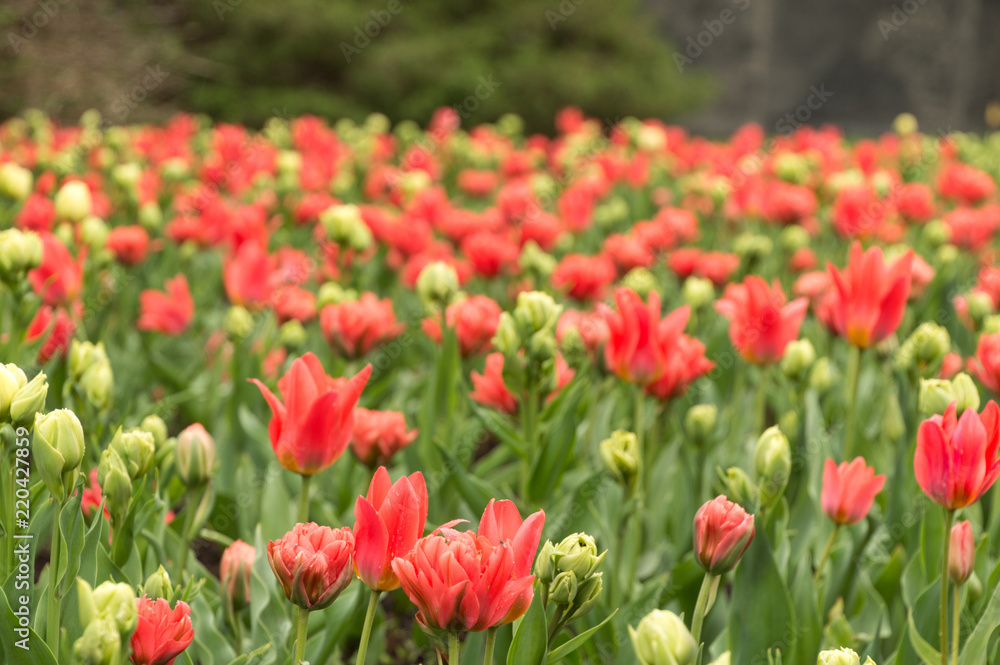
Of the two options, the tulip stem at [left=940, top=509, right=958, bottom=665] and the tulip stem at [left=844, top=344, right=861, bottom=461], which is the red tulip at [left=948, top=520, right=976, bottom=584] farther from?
the tulip stem at [left=844, top=344, right=861, bottom=461]

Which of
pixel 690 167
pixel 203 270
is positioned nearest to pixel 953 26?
pixel 690 167

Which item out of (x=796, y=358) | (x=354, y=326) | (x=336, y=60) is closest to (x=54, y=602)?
(x=354, y=326)

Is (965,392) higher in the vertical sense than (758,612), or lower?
higher

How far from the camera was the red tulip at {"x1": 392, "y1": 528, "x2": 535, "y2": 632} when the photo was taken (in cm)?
85

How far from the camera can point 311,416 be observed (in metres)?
1.18

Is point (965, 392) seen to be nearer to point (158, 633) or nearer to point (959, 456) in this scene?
point (959, 456)

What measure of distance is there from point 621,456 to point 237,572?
0.57 meters

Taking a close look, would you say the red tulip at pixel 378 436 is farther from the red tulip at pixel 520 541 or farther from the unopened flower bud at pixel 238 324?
the unopened flower bud at pixel 238 324

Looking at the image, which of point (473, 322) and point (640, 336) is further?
point (473, 322)

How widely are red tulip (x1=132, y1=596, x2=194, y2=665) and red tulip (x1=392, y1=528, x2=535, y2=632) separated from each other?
230 mm

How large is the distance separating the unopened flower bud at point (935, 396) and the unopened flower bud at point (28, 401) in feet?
3.93

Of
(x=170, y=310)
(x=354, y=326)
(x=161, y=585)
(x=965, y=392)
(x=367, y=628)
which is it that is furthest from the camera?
(x=170, y=310)

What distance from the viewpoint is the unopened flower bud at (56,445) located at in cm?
98

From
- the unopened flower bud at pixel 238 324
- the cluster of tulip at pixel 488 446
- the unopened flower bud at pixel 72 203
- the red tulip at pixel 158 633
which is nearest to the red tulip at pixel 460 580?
the cluster of tulip at pixel 488 446
